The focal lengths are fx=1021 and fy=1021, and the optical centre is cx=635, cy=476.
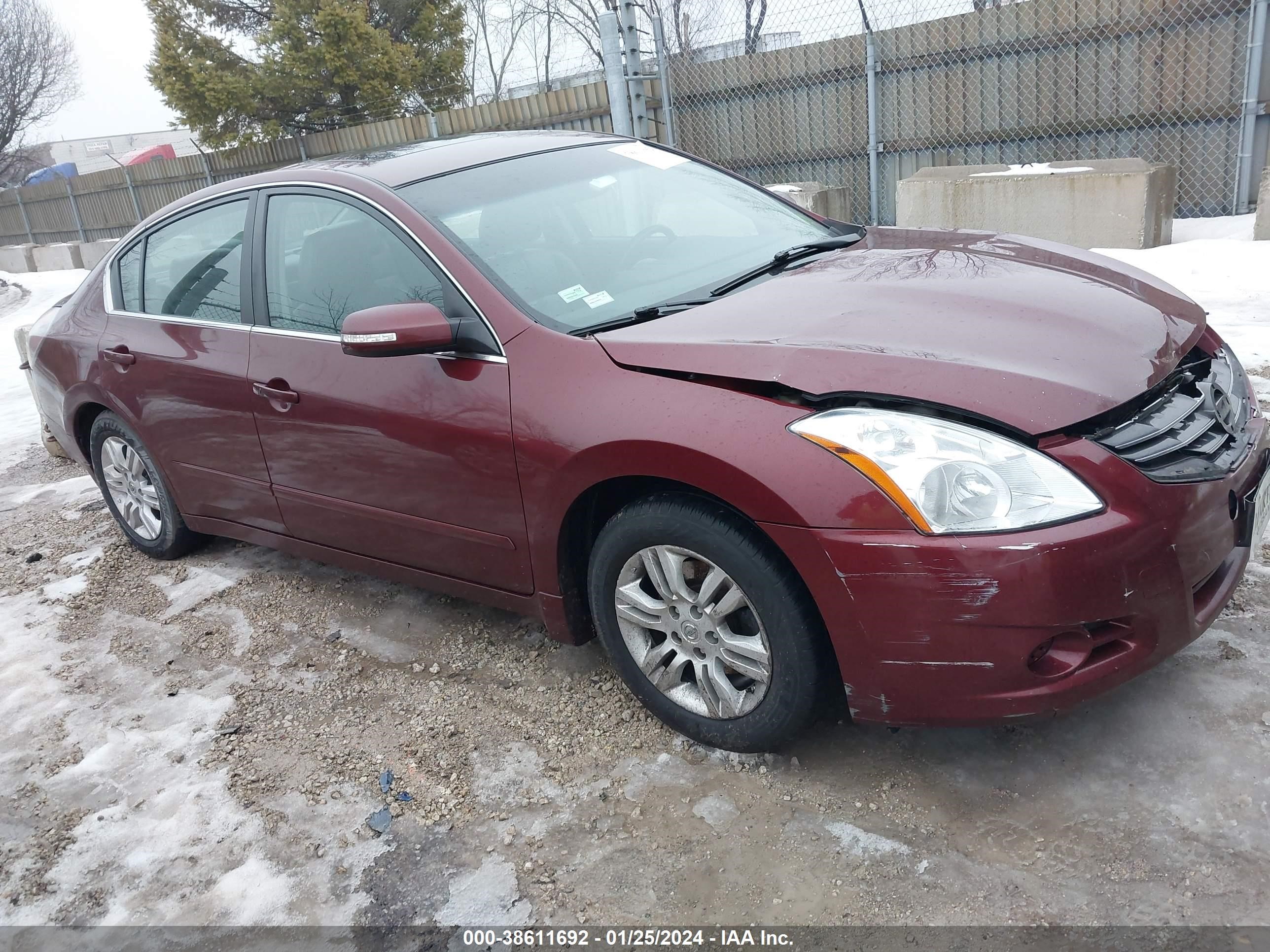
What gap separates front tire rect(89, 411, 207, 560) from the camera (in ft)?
14.5

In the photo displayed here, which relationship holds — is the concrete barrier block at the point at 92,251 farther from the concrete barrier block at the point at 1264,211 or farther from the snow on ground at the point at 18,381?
the concrete barrier block at the point at 1264,211

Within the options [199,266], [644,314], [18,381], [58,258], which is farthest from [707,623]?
[58,258]

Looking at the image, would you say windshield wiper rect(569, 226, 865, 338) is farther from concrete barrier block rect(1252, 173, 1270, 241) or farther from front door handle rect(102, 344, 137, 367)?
concrete barrier block rect(1252, 173, 1270, 241)

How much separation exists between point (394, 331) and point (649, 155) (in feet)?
5.17

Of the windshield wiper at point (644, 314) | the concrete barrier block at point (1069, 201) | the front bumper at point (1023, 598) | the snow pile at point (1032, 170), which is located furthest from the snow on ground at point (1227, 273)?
the windshield wiper at point (644, 314)

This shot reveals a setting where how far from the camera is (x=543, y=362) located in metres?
2.79

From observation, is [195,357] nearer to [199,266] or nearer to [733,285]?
[199,266]

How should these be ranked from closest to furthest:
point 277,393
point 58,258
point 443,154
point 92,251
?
1. point 277,393
2. point 443,154
3. point 92,251
4. point 58,258

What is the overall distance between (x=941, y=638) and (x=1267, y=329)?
4.78 m

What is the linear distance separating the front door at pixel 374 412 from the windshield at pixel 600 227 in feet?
0.66

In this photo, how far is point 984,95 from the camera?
9.62 m

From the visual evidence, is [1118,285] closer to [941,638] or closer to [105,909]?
[941,638]

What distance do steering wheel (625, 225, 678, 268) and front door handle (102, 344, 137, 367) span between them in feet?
7.12

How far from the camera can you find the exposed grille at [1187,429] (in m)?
2.27
